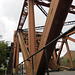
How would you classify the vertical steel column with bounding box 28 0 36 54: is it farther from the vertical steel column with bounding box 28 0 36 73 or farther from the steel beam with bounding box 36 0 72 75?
the steel beam with bounding box 36 0 72 75

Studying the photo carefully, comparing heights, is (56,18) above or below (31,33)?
above

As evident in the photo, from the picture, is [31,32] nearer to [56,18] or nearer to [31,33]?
[31,33]

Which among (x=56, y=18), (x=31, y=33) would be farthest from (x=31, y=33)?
(x=56, y=18)

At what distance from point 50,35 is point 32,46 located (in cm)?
132

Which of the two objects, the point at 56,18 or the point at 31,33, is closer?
the point at 56,18

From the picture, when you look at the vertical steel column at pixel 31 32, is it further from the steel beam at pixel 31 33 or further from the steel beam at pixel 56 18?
the steel beam at pixel 56 18

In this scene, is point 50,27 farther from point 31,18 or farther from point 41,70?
point 31,18

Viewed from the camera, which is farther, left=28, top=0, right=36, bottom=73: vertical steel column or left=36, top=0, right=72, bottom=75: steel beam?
left=28, top=0, right=36, bottom=73: vertical steel column

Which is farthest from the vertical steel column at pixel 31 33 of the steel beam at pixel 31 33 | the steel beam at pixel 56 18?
the steel beam at pixel 56 18

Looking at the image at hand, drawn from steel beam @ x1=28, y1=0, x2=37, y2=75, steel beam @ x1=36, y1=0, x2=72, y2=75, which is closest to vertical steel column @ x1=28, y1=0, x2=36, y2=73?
steel beam @ x1=28, y1=0, x2=37, y2=75

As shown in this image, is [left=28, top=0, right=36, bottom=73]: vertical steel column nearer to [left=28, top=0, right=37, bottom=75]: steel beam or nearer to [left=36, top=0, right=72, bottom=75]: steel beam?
[left=28, top=0, right=37, bottom=75]: steel beam

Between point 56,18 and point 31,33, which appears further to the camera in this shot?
point 31,33

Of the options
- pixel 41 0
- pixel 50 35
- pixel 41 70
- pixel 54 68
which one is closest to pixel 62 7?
pixel 50 35

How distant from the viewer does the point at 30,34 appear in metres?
3.59
